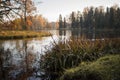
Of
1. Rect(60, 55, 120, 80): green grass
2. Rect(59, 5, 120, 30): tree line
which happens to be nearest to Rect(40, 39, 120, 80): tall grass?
Rect(60, 55, 120, 80): green grass

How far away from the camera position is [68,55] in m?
8.68

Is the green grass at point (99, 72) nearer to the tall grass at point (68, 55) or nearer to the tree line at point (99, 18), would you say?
the tall grass at point (68, 55)

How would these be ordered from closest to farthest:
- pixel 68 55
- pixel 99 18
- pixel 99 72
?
pixel 99 72, pixel 68 55, pixel 99 18

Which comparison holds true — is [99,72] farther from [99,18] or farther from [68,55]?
[99,18]

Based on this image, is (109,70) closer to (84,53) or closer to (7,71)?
(84,53)

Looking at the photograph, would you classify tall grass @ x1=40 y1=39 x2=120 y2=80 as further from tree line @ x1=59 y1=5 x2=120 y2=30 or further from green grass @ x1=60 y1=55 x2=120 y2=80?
tree line @ x1=59 y1=5 x2=120 y2=30

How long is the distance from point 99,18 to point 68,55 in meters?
80.1

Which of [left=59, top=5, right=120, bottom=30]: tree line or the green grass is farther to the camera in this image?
[left=59, top=5, right=120, bottom=30]: tree line

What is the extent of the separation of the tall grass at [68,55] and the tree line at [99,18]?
6484 centimetres

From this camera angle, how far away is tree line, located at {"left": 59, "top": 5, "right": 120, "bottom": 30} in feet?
244

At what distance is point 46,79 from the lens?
27.8ft

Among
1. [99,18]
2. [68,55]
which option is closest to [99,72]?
[68,55]

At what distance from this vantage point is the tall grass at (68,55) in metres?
8.56

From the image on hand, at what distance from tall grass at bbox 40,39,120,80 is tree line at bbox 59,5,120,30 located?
64841 mm
